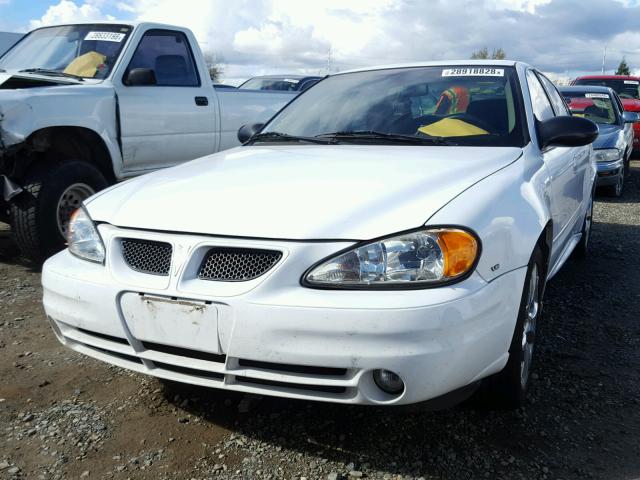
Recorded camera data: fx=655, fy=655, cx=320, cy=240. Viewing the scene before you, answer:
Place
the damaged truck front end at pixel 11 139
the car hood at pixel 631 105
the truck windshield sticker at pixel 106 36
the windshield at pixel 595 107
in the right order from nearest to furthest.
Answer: the damaged truck front end at pixel 11 139 → the truck windshield sticker at pixel 106 36 → the windshield at pixel 595 107 → the car hood at pixel 631 105

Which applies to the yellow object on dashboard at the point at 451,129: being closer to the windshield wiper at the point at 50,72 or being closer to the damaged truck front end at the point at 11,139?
the damaged truck front end at the point at 11,139

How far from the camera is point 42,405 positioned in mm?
2826

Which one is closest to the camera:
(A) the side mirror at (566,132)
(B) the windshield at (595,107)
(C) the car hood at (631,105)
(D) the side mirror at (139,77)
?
(A) the side mirror at (566,132)

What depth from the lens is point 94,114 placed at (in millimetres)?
5137

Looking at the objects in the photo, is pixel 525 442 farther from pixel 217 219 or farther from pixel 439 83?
pixel 439 83

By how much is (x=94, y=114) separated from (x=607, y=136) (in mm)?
7120

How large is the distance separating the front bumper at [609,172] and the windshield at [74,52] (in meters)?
6.50

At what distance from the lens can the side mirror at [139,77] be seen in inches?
217

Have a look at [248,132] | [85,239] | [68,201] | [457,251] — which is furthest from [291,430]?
[68,201]

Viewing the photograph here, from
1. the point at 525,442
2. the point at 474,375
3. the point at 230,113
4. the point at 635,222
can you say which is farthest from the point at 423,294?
the point at 635,222

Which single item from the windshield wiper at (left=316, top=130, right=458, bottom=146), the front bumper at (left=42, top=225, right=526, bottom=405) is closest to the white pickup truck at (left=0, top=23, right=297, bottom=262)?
the windshield wiper at (left=316, top=130, right=458, bottom=146)

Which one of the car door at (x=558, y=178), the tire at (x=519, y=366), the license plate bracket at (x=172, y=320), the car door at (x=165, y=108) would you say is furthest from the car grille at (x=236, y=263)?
the car door at (x=165, y=108)

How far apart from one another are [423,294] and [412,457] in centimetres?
71

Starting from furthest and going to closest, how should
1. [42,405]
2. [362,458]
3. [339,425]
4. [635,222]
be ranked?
1. [635,222]
2. [42,405]
3. [339,425]
4. [362,458]
